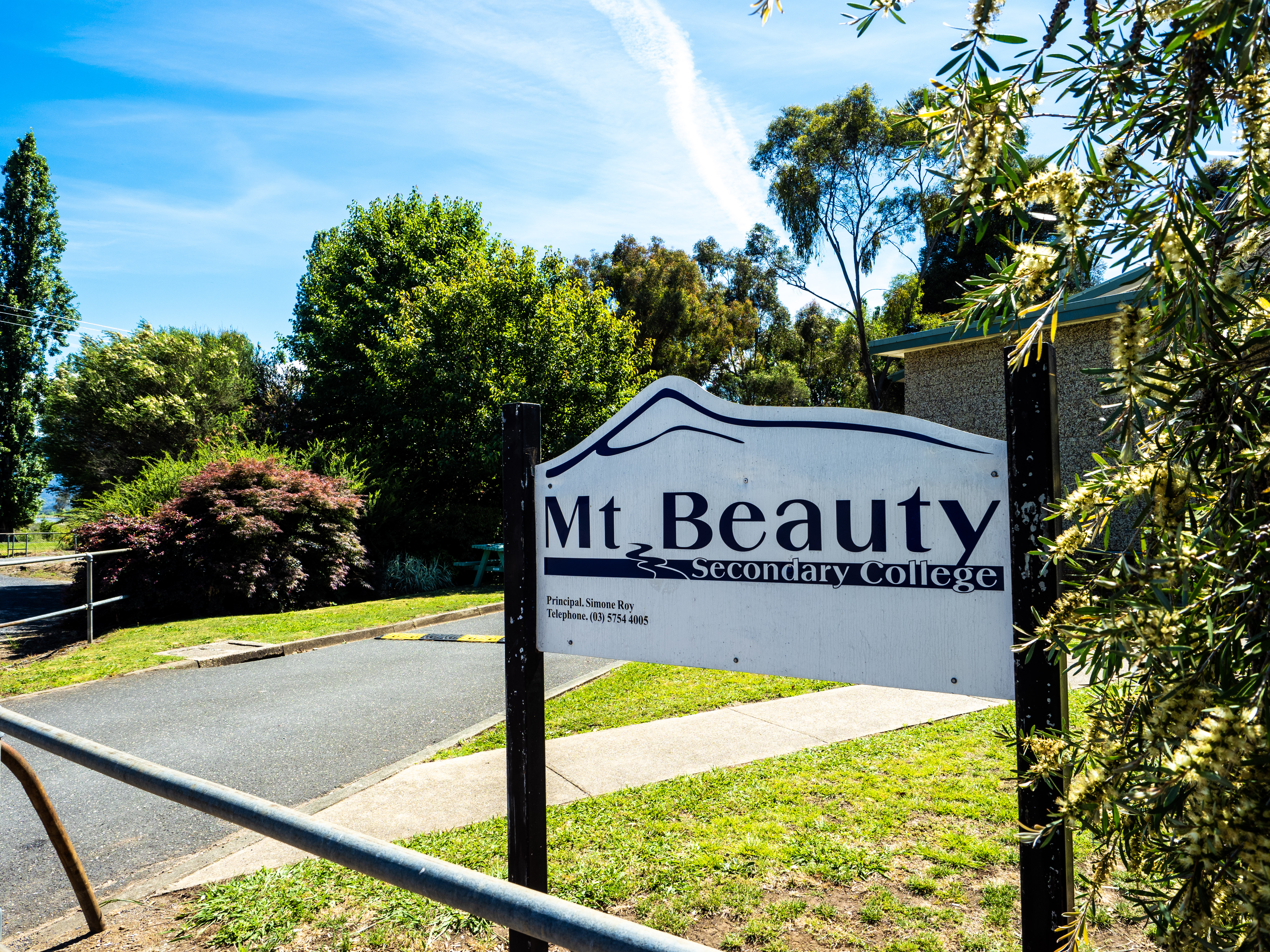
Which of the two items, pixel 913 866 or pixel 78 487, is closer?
pixel 913 866

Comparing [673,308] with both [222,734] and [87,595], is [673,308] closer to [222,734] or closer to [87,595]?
[87,595]

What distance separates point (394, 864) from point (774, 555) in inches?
58.5

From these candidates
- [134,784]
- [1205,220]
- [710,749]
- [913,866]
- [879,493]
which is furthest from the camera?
[710,749]

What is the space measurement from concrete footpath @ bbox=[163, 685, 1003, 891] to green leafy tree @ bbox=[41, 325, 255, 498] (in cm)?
3043

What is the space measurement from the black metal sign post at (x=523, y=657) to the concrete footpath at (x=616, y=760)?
1596mm

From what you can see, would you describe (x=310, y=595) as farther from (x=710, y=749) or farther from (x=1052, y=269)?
(x=1052, y=269)

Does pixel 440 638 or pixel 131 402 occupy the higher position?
pixel 131 402

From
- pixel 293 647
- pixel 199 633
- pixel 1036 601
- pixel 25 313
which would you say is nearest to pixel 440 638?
pixel 293 647

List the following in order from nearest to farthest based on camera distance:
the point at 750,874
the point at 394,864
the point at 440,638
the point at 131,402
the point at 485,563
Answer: the point at 394,864 < the point at 750,874 < the point at 440,638 < the point at 485,563 < the point at 131,402

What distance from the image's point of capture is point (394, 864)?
5.59ft

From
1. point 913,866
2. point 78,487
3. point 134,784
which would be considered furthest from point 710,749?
point 78,487

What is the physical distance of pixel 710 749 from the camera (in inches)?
227

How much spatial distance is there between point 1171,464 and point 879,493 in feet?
5.16

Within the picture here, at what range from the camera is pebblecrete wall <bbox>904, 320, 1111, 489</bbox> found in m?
12.7
